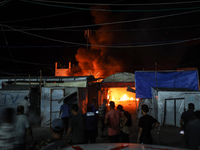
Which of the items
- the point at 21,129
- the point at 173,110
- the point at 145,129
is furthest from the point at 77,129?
the point at 173,110

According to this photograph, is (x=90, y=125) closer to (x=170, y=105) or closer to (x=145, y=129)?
(x=145, y=129)

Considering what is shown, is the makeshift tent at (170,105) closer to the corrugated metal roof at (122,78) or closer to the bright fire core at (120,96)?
the corrugated metal roof at (122,78)

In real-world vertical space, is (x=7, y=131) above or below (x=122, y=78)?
below

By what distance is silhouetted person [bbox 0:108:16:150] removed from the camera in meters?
3.68

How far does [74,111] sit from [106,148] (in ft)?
9.30

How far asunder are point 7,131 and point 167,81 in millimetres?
14098

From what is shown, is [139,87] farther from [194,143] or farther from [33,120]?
[194,143]

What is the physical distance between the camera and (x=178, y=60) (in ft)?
120

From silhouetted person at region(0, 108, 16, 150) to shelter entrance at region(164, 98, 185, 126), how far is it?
11136 mm

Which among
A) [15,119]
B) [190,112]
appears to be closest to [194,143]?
[190,112]

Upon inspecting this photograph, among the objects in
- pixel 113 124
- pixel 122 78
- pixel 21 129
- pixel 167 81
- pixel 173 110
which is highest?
pixel 122 78

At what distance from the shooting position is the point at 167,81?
15375 mm

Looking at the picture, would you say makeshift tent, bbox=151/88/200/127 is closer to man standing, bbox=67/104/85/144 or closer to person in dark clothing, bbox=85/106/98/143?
person in dark clothing, bbox=85/106/98/143

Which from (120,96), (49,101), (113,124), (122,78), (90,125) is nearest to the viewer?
(113,124)
